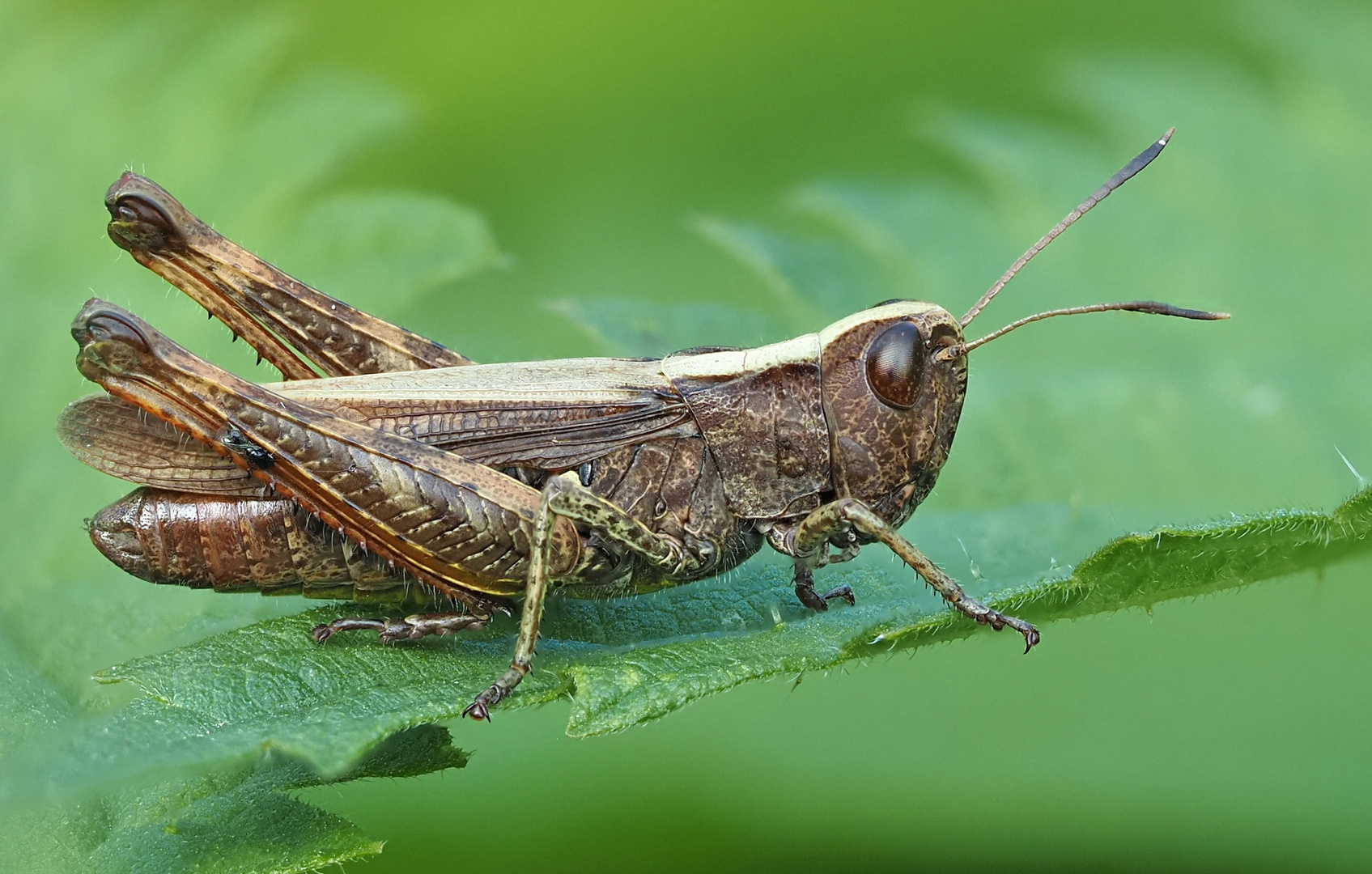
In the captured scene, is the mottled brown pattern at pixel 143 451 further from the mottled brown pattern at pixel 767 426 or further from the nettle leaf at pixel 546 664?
the mottled brown pattern at pixel 767 426

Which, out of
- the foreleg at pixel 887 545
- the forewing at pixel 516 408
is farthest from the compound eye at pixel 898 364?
the forewing at pixel 516 408

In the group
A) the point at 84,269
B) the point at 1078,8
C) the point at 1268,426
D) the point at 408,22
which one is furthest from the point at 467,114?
the point at 1268,426

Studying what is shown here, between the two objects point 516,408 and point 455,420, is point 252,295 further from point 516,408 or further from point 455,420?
point 516,408

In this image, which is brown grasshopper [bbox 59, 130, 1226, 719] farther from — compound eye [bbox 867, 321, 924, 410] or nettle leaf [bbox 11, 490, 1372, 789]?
nettle leaf [bbox 11, 490, 1372, 789]

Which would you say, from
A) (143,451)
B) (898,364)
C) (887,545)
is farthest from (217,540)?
(898,364)

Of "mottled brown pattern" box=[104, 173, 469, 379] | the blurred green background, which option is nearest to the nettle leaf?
the blurred green background

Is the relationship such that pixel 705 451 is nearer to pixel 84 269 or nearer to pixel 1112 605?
pixel 1112 605
